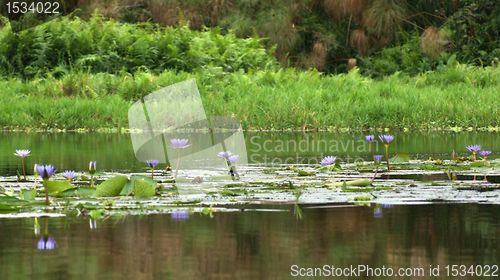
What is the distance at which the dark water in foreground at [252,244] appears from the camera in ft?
7.67

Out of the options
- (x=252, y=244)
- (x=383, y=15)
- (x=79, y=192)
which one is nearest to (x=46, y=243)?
(x=252, y=244)

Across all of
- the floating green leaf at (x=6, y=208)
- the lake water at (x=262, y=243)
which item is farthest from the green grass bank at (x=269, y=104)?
the floating green leaf at (x=6, y=208)

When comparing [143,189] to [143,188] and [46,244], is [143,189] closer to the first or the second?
[143,188]

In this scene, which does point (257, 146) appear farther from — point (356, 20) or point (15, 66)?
point (356, 20)

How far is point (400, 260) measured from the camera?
2453mm

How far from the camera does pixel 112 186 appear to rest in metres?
3.99

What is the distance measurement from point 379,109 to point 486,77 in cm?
474

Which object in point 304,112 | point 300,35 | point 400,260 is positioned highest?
point 300,35

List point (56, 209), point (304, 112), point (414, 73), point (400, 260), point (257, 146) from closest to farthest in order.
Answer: point (400, 260), point (56, 209), point (257, 146), point (304, 112), point (414, 73)

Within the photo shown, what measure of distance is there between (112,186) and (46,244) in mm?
1243

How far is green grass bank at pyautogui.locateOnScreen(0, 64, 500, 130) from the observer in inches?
498

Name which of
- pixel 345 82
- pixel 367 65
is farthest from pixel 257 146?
pixel 367 65

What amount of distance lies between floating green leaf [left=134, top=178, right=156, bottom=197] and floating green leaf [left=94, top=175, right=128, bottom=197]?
0.10 metres

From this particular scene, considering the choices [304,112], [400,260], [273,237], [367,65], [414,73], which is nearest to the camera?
[400,260]
